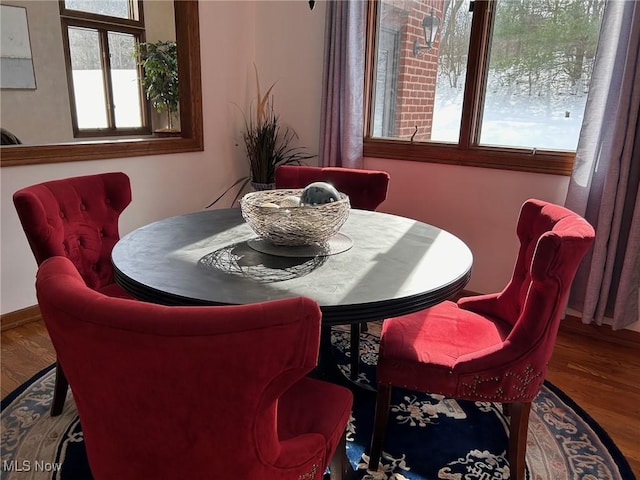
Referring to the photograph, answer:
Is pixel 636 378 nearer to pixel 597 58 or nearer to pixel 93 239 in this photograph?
pixel 597 58

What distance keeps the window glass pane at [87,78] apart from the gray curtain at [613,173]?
4.64 meters

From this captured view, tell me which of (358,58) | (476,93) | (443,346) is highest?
(358,58)

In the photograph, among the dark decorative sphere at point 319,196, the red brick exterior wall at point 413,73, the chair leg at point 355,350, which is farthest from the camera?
the red brick exterior wall at point 413,73

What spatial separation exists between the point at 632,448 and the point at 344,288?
4.51ft

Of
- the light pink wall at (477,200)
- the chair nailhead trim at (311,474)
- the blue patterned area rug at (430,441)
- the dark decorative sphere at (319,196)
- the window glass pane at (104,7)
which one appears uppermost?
the window glass pane at (104,7)

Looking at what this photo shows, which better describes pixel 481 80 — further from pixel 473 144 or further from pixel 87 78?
pixel 87 78

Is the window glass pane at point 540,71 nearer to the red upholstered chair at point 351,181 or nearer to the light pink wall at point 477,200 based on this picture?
the light pink wall at point 477,200

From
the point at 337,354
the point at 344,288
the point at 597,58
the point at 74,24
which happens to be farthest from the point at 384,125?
the point at 74,24

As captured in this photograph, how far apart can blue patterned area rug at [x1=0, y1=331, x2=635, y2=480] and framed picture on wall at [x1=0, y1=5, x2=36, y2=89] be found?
11.1ft

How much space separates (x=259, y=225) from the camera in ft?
4.92

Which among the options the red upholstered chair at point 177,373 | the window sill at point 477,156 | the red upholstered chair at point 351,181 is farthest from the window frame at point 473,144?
the red upholstered chair at point 177,373

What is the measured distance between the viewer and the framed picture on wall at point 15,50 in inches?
159

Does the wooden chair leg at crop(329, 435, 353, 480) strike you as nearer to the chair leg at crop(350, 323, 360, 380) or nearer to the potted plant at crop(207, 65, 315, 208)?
the chair leg at crop(350, 323, 360, 380)

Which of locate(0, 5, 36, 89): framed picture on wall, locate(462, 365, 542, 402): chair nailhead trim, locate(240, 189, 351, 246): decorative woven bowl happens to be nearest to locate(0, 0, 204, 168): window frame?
locate(240, 189, 351, 246): decorative woven bowl
